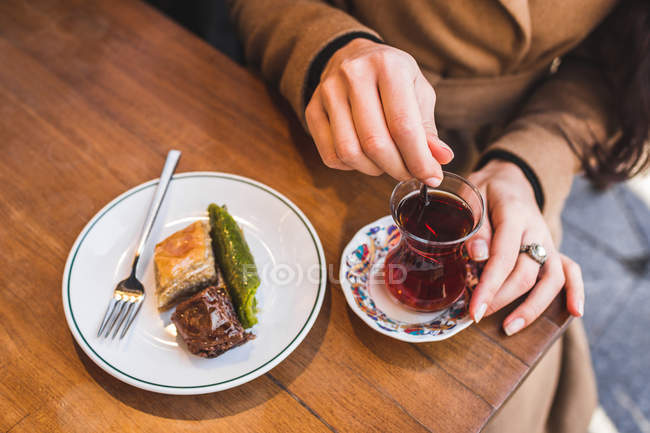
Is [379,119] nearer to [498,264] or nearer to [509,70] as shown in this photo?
[498,264]

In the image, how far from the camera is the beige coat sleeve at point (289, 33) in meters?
0.91

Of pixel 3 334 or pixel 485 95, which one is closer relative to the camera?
pixel 3 334

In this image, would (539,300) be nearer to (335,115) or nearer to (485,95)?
(335,115)

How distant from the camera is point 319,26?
92 centimetres

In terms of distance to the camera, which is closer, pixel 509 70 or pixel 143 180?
pixel 143 180

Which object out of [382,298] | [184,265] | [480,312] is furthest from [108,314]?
[480,312]

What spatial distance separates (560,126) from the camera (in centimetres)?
105

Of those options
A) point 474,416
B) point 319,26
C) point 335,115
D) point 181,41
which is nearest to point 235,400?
point 474,416

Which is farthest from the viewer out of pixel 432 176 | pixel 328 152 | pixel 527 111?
pixel 527 111

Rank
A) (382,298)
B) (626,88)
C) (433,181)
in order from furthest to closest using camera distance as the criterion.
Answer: (626,88), (382,298), (433,181)

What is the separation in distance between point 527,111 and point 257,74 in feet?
2.13

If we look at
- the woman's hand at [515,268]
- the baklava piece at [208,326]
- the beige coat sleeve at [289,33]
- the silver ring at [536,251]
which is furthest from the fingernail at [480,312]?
the beige coat sleeve at [289,33]

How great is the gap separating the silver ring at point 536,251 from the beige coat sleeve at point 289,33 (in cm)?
48

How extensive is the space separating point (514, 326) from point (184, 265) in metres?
0.52
